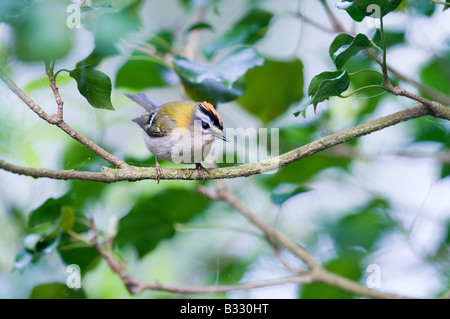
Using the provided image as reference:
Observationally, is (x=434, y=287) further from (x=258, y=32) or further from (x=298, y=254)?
(x=258, y=32)

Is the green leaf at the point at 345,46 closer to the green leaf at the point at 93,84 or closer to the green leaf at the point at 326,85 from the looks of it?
the green leaf at the point at 326,85

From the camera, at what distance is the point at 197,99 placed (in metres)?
0.74

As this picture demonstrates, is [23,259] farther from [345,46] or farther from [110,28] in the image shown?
[345,46]

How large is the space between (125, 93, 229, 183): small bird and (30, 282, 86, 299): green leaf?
280mm

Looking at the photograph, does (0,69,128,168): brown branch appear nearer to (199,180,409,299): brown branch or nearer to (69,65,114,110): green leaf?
(69,65,114,110): green leaf

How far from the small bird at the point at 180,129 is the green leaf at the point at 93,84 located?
14 cm

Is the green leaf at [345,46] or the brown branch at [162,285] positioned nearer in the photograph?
the green leaf at [345,46]

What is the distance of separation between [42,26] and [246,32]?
1.40 ft

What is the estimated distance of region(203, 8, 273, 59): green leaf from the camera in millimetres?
917

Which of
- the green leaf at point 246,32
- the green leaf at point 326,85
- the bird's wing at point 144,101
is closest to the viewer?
the green leaf at point 326,85

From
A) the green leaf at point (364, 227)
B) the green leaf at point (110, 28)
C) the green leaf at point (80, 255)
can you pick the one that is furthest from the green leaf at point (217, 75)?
the green leaf at point (364, 227)

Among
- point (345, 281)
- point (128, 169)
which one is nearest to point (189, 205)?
point (345, 281)

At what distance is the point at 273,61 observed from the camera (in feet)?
2.80

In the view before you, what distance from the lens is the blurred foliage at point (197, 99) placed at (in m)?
0.60
